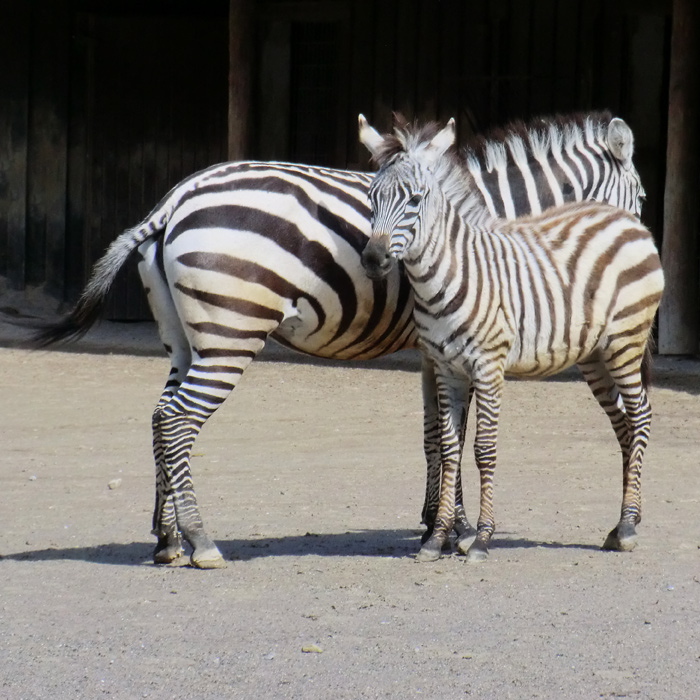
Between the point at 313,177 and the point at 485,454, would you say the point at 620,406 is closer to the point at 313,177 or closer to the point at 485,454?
the point at 485,454

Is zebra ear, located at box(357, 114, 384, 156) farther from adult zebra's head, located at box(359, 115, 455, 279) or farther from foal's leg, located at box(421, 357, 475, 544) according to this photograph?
foal's leg, located at box(421, 357, 475, 544)

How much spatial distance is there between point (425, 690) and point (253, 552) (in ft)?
6.50

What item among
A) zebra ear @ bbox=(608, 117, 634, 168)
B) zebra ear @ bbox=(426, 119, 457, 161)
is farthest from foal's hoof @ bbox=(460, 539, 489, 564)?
zebra ear @ bbox=(608, 117, 634, 168)

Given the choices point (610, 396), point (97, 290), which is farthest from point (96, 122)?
point (610, 396)

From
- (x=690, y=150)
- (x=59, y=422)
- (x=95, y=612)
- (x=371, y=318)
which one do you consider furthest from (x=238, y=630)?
(x=690, y=150)

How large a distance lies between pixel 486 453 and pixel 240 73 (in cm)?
778

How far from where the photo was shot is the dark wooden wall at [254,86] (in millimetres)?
12039

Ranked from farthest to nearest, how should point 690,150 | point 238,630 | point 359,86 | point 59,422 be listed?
point 359,86
point 690,150
point 59,422
point 238,630

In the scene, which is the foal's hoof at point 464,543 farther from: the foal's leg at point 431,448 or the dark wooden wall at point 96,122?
the dark wooden wall at point 96,122

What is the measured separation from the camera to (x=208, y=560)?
17.3ft

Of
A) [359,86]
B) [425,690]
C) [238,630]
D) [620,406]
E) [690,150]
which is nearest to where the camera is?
[425,690]

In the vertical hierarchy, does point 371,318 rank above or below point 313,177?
below

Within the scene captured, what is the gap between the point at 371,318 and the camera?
553 cm

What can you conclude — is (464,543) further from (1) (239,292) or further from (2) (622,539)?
(1) (239,292)
